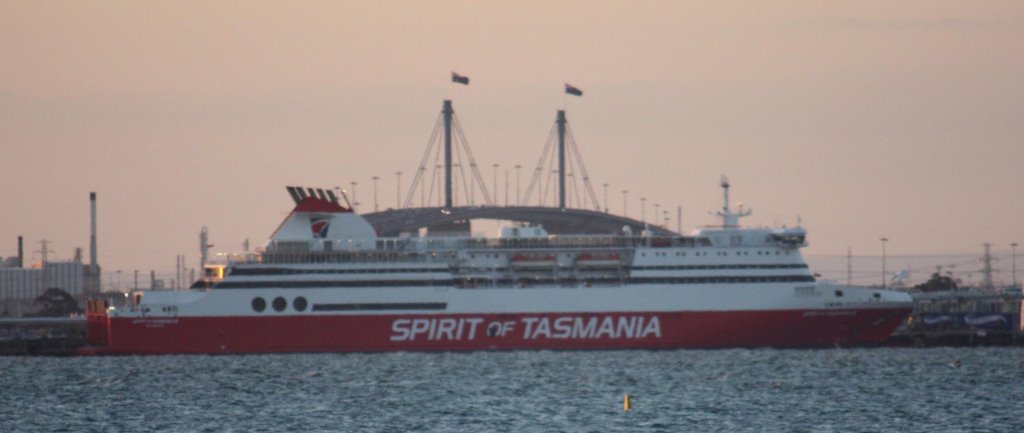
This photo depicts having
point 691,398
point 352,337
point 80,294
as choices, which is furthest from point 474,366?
point 80,294

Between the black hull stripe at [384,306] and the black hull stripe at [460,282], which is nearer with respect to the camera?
the black hull stripe at [460,282]

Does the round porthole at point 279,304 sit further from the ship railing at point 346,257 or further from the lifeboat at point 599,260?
the lifeboat at point 599,260

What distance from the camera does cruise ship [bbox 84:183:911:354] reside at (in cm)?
8819

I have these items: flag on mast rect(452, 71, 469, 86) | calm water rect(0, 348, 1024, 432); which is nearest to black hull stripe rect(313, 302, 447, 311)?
calm water rect(0, 348, 1024, 432)

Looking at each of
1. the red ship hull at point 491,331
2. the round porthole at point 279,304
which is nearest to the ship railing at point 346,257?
the round porthole at point 279,304

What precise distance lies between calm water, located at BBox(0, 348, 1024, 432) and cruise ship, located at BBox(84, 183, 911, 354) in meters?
0.84

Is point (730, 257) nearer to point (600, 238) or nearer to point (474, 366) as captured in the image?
point (600, 238)

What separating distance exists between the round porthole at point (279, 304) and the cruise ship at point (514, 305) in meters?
0.04

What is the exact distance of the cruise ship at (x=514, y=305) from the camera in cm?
Answer: 8819

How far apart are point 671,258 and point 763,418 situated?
104 feet

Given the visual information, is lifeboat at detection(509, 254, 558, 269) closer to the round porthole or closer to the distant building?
the round porthole

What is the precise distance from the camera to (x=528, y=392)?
6750 centimetres

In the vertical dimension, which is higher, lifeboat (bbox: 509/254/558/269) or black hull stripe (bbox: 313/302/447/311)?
lifeboat (bbox: 509/254/558/269)

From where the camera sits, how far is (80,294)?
15688 centimetres
